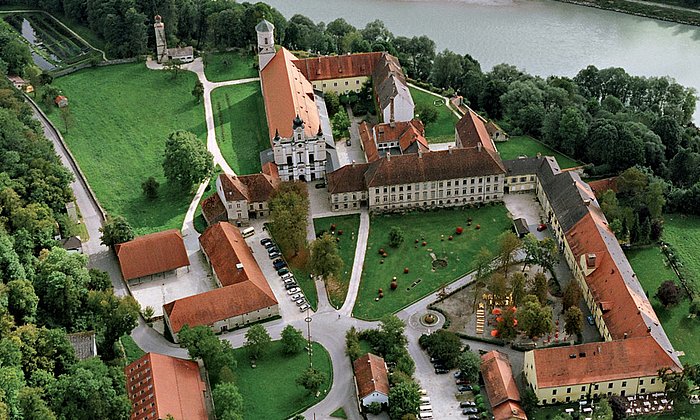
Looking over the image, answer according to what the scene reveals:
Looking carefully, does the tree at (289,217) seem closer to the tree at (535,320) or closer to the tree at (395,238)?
the tree at (395,238)

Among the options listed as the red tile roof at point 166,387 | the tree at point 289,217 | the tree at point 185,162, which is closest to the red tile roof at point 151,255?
the tree at point 289,217

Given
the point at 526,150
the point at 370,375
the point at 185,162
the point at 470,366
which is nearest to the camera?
the point at 370,375

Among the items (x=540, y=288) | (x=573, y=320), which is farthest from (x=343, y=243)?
(x=573, y=320)

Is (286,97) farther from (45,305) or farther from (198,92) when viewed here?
(45,305)

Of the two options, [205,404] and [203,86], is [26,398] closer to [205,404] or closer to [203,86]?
[205,404]

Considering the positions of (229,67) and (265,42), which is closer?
(265,42)

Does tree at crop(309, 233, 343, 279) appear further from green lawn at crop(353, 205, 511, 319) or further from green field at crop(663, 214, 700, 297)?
green field at crop(663, 214, 700, 297)

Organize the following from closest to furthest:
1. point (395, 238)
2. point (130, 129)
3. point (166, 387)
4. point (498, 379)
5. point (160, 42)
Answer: point (166, 387) → point (498, 379) → point (395, 238) → point (130, 129) → point (160, 42)
